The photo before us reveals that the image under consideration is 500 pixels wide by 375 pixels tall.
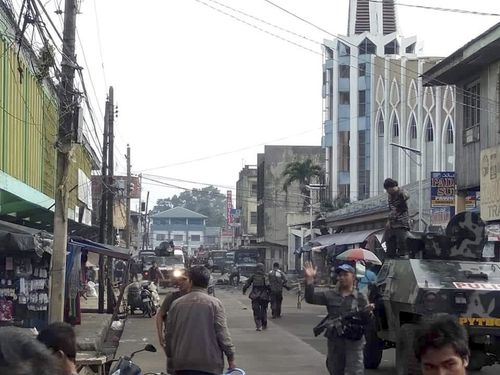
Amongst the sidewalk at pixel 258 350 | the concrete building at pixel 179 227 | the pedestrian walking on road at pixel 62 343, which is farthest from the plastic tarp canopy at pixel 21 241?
the concrete building at pixel 179 227

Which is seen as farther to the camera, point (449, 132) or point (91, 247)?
point (449, 132)

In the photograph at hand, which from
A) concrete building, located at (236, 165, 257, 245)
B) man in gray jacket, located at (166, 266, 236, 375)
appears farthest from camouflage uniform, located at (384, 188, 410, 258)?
concrete building, located at (236, 165, 257, 245)

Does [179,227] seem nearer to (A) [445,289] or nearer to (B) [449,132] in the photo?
(B) [449,132]

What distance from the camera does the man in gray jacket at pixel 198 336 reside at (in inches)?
296

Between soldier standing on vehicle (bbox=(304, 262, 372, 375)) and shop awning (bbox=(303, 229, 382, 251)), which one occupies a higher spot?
shop awning (bbox=(303, 229, 382, 251))

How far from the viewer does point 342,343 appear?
8625 millimetres

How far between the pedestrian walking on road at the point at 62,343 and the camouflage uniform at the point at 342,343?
4.78 meters


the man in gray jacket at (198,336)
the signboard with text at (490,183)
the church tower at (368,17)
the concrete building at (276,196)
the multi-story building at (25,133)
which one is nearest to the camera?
the man in gray jacket at (198,336)

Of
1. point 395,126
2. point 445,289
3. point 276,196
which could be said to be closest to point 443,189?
point 445,289

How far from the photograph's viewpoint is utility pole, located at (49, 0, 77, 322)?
13.5 m

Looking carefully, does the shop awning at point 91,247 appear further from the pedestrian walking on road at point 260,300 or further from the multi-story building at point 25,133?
the pedestrian walking on road at point 260,300

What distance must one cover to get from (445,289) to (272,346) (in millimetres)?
6573

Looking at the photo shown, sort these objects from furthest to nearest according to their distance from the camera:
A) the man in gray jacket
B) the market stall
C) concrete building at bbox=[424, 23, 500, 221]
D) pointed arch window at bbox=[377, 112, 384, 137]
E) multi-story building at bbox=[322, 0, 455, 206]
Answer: pointed arch window at bbox=[377, 112, 384, 137], multi-story building at bbox=[322, 0, 455, 206], concrete building at bbox=[424, 23, 500, 221], the market stall, the man in gray jacket

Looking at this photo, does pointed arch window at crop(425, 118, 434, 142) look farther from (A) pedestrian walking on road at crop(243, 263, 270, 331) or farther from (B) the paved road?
(A) pedestrian walking on road at crop(243, 263, 270, 331)
